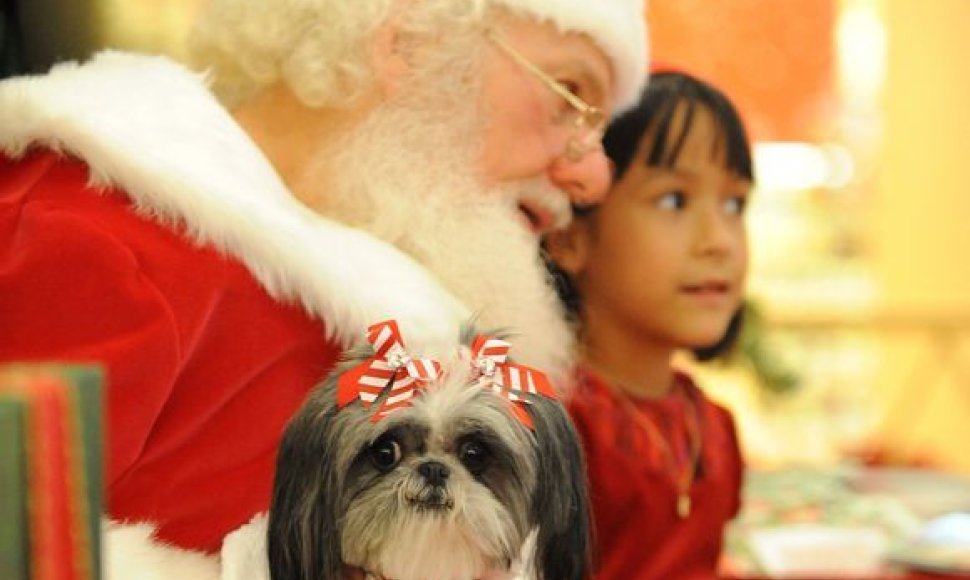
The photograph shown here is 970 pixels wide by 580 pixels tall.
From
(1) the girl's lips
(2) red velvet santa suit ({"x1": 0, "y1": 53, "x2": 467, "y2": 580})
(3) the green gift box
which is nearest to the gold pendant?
(1) the girl's lips

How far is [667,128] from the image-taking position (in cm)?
118

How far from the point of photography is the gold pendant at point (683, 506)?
1222 millimetres

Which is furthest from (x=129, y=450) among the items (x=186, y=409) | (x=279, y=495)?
(x=279, y=495)

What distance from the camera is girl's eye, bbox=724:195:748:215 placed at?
3.91 feet

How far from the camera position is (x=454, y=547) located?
2.06ft

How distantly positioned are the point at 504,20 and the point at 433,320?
0.99 ft

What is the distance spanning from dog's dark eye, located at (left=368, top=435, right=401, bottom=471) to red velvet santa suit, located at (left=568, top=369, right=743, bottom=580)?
0.48 m

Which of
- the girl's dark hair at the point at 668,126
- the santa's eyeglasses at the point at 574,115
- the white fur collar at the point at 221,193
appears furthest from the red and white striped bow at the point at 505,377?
the girl's dark hair at the point at 668,126

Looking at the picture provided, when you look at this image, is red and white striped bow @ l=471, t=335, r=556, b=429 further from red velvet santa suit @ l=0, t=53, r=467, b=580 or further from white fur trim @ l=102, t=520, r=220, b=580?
white fur trim @ l=102, t=520, r=220, b=580

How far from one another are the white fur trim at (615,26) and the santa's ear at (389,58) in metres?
0.09

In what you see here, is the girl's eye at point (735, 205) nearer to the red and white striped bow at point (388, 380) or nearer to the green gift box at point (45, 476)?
the red and white striped bow at point (388, 380)

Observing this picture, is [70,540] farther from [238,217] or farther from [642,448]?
[642,448]

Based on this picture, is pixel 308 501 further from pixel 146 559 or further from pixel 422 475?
pixel 146 559

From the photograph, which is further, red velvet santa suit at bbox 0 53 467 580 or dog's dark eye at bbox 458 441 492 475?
red velvet santa suit at bbox 0 53 467 580
